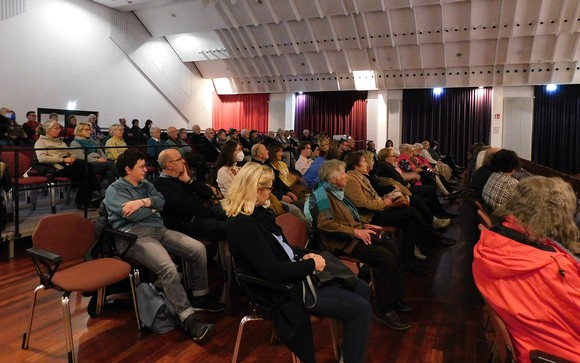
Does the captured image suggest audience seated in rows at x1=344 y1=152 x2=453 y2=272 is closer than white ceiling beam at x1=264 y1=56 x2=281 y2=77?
Yes

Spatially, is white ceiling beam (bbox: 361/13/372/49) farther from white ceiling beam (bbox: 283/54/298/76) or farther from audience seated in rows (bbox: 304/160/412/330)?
audience seated in rows (bbox: 304/160/412/330)

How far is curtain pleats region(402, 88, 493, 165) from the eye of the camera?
13000 millimetres

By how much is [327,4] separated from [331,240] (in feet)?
30.1

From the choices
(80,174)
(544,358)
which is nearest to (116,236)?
(544,358)

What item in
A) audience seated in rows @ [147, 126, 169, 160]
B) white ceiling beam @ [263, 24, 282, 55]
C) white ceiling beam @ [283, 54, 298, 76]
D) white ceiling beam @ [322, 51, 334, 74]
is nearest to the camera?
audience seated in rows @ [147, 126, 169, 160]

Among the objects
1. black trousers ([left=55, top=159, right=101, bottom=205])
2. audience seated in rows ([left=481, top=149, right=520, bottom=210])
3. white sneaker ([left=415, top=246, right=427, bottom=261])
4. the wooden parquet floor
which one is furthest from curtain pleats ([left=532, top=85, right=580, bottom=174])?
black trousers ([left=55, top=159, right=101, bottom=205])

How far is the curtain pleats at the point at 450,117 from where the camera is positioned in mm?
13000

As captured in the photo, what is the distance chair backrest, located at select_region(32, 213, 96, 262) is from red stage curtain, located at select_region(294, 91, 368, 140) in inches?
489

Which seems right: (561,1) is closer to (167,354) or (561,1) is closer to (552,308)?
(552,308)

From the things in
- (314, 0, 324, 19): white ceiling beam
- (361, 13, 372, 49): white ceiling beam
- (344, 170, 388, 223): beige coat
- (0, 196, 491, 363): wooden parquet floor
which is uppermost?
(314, 0, 324, 19): white ceiling beam

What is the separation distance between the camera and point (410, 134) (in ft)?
46.0

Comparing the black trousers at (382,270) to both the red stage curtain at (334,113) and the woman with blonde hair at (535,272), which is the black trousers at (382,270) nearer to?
the woman with blonde hair at (535,272)

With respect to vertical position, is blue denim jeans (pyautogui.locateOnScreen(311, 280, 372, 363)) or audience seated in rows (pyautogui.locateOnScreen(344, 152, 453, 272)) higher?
audience seated in rows (pyautogui.locateOnScreen(344, 152, 453, 272))

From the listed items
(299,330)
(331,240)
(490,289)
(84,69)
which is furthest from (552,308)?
(84,69)
